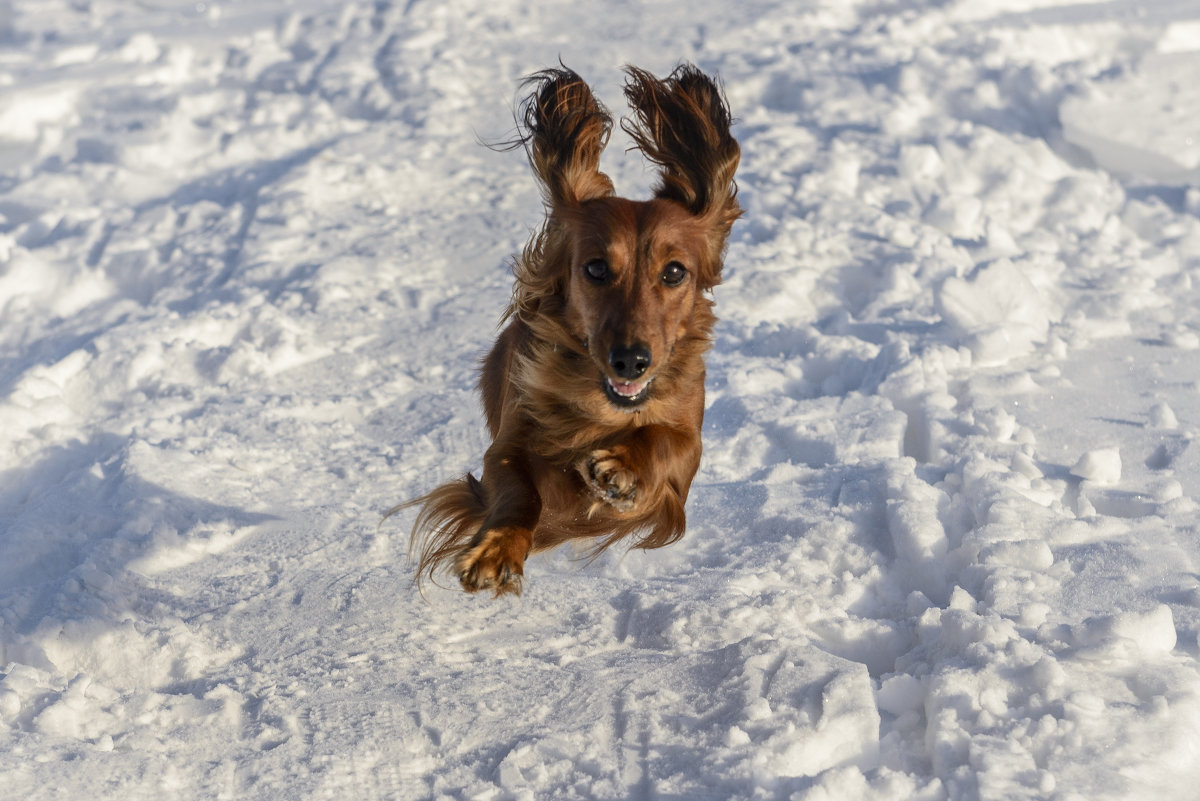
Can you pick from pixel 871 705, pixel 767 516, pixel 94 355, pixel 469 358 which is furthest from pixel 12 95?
pixel 871 705

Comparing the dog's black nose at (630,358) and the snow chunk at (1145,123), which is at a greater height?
the dog's black nose at (630,358)

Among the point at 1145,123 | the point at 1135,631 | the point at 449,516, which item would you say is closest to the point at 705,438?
the point at 449,516

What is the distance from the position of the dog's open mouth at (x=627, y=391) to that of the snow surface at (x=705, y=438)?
0.55m

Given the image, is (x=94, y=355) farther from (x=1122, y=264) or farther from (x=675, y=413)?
(x=1122, y=264)

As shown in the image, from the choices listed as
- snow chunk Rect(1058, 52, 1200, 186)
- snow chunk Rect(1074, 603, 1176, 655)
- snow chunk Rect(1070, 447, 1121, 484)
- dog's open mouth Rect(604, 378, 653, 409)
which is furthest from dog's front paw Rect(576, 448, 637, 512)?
snow chunk Rect(1058, 52, 1200, 186)

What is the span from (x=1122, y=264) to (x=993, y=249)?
1.61ft

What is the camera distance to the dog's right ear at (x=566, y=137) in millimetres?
2643

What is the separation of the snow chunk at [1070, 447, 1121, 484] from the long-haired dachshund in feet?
3.62

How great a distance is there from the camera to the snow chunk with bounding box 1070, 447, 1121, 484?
9.84ft

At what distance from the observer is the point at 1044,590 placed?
8.21 ft

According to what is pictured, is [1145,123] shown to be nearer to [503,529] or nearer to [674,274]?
[674,274]

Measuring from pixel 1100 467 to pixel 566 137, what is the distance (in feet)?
5.46

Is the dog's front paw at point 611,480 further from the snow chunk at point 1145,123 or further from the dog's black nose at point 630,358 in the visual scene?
the snow chunk at point 1145,123

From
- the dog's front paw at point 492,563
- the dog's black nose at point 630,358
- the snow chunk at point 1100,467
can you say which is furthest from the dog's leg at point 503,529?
the snow chunk at point 1100,467
